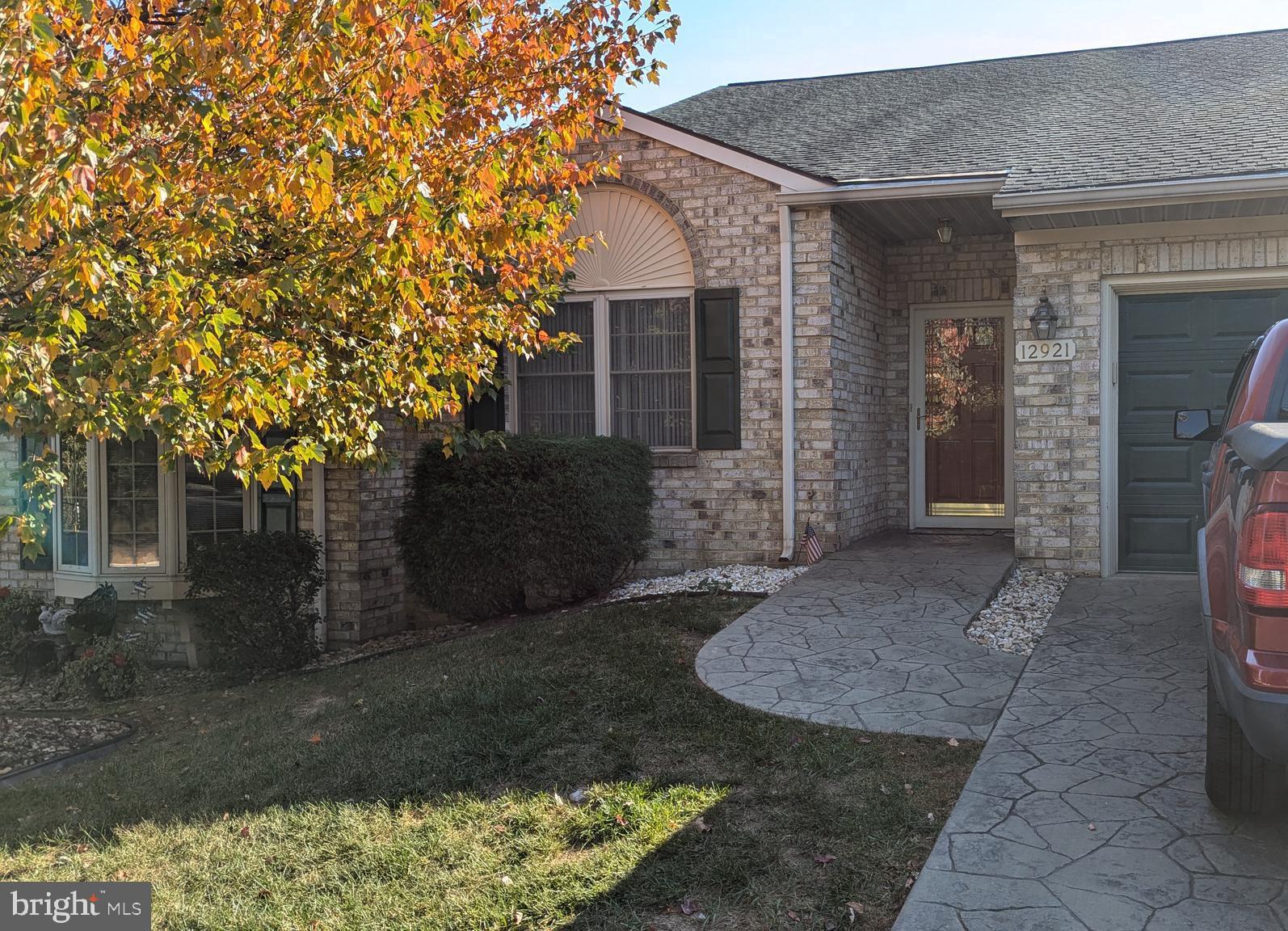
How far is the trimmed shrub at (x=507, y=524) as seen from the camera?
8.66 meters

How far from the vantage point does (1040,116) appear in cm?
1083

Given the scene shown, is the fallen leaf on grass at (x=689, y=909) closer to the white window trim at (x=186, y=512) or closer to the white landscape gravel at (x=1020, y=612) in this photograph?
the white landscape gravel at (x=1020, y=612)

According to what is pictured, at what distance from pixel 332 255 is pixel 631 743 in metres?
2.82

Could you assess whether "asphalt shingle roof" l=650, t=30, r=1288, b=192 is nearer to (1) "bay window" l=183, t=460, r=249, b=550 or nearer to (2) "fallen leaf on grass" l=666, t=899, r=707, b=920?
(1) "bay window" l=183, t=460, r=249, b=550

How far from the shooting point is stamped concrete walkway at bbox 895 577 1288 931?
346 cm

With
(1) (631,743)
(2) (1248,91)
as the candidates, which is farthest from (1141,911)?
(2) (1248,91)

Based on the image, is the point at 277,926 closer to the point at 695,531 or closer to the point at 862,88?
the point at 695,531

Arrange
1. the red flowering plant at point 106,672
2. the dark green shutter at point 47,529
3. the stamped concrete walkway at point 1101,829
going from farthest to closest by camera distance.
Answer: the dark green shutter at point 47,529
the red flowering plant at point 106,672
the stamped concrete walkway at point 1101,829

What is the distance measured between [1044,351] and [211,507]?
733 cm

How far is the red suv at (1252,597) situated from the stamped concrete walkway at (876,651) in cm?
141

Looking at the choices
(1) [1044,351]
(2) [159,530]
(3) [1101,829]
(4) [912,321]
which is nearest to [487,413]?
(2) [159,530]

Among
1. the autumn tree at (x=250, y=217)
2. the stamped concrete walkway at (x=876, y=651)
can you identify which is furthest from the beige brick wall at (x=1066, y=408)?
the autumn tree at (x=250, y=217)

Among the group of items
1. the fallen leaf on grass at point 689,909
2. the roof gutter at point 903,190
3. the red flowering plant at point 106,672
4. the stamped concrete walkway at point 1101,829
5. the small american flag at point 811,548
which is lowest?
the red flowering plant at point 106,672

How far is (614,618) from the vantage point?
26.0 ft
